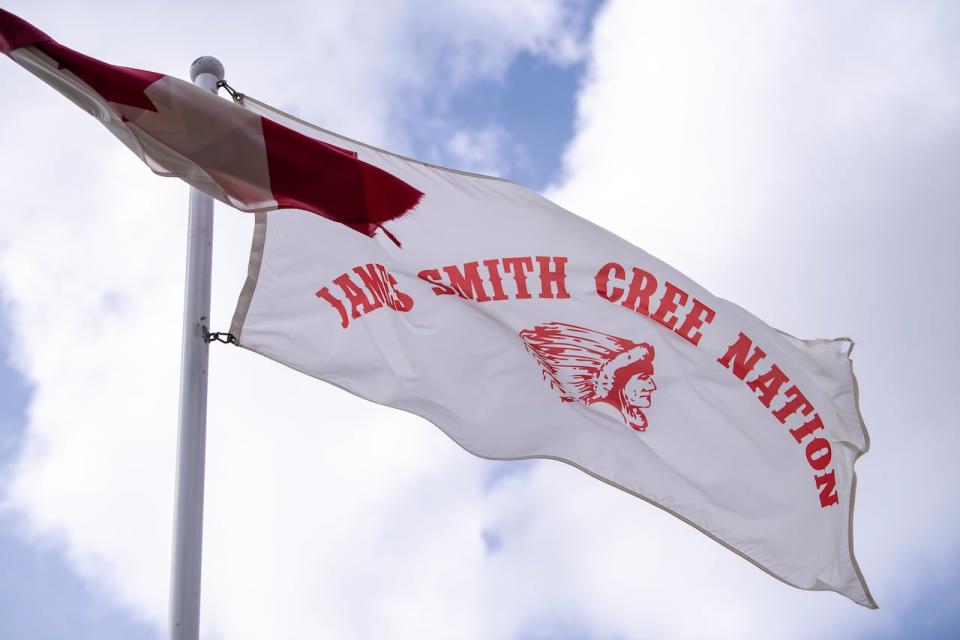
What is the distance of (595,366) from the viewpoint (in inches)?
316

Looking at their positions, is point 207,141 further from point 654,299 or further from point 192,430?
point 654,299

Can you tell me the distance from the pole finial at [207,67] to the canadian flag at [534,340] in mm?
522

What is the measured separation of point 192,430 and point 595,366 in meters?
3.07

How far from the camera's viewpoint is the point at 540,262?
8.02 meters

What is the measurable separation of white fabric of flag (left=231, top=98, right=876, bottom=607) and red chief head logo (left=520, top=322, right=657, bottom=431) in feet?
0.04

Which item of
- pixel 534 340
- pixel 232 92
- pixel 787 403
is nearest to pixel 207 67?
pixel 232 92

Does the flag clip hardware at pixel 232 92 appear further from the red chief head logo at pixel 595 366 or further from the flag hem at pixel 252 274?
the red chief head logo at pixel 595 366

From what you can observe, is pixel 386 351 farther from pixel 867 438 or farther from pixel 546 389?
pixel 867 438

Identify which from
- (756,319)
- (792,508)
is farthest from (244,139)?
(792,508)

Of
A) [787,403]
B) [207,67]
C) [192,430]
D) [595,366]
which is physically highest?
[207,67]

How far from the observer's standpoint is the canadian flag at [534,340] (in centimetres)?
722

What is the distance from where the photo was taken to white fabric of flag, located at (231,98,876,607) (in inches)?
297

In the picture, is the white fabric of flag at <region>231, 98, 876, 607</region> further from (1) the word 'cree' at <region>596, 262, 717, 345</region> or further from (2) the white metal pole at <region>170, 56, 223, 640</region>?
(2) the white metal pole at <region>170, 56, 223, 640</region>

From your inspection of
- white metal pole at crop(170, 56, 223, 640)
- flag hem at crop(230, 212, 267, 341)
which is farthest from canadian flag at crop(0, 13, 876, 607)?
white metal pole at crop(170, 56, 223, 640)
